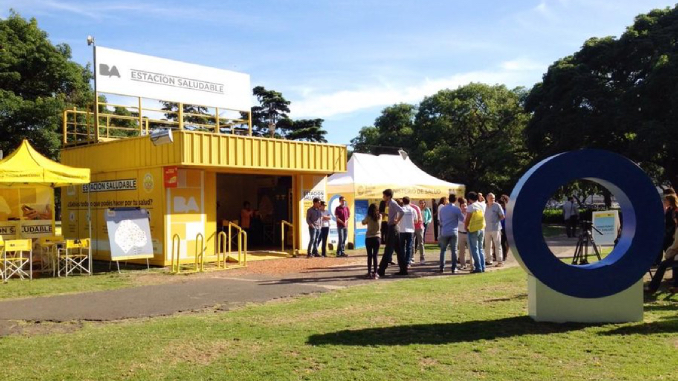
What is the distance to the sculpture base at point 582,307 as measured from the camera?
24.5ft

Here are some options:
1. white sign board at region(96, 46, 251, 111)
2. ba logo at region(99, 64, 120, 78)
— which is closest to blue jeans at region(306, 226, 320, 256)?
white sign board at region(96, 46, 251, 111)

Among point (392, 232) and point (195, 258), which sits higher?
point (392, 232)

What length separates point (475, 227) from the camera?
12.9 m

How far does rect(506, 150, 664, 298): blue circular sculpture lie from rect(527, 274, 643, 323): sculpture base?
86mm

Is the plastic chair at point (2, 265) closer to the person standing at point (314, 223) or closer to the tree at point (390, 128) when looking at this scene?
the person standing at point (314, 223)

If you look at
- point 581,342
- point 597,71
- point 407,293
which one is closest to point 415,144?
point 597,71

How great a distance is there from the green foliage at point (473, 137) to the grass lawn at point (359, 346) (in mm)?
30060

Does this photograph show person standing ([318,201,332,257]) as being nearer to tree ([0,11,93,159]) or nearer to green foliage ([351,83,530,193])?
tree ([0,11,93,159])

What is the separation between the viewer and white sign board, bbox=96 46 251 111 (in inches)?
675

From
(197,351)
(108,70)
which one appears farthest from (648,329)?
(108,70)

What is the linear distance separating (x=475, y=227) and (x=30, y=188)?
1130 cm

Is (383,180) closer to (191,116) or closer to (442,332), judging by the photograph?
(191,116)

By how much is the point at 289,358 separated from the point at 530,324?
3092mm

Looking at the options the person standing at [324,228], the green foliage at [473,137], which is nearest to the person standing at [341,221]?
the person standing at [324,228]
